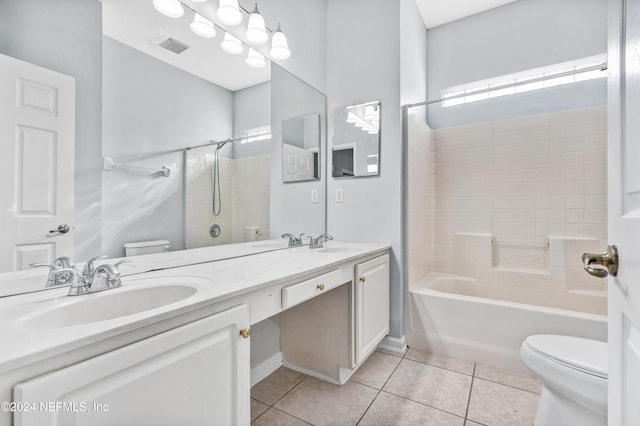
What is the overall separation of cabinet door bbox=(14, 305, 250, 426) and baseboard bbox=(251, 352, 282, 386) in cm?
90

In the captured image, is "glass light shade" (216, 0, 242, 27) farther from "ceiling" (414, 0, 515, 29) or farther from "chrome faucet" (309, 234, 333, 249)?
"ceiling" (414, 0, 515, 29)

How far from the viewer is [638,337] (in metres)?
0.54

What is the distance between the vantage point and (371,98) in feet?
7.34

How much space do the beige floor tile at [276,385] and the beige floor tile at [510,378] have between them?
111cm

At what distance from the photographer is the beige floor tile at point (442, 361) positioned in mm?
1886

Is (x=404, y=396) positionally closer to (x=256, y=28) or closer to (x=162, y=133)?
(x=162, y=133)

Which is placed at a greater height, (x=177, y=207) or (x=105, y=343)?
(x=177, y=207)

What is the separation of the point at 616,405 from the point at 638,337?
23 cm

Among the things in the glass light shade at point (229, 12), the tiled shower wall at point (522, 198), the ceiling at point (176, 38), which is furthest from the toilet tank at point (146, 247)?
the tiled shower wall at point (522, 198)

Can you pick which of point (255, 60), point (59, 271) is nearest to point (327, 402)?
point (59, 271)

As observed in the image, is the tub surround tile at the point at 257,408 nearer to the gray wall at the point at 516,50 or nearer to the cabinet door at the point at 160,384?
the cabinet door at the point at 160,384

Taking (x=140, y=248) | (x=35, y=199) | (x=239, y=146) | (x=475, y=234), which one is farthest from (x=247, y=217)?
(x=475, y=234)

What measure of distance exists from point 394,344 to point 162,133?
1.95 metres

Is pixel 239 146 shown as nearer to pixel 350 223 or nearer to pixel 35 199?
pixel 35 199
